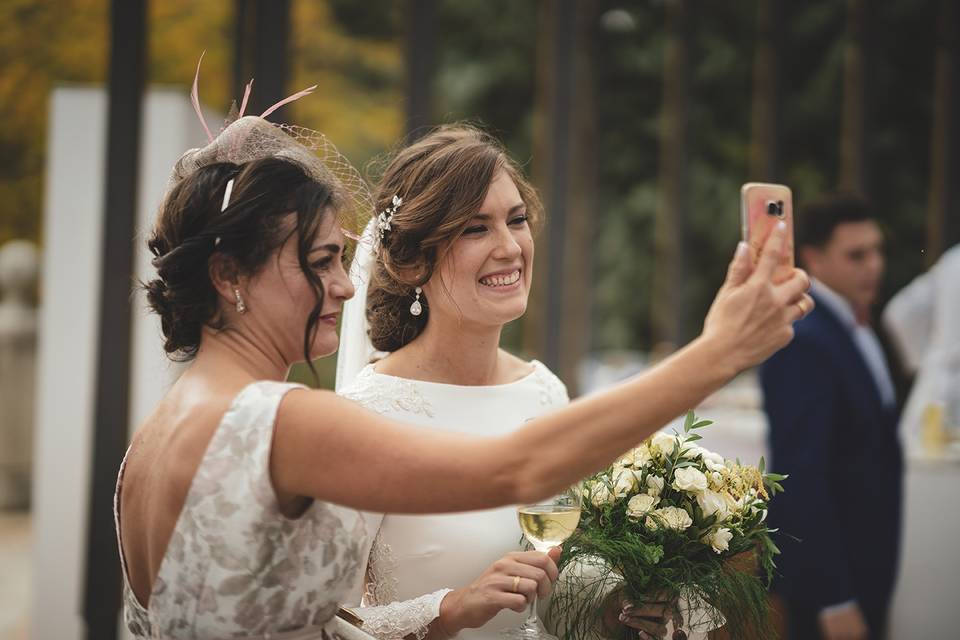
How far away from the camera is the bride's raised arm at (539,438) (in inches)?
56.9

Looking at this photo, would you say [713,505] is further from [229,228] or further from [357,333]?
[357,333]

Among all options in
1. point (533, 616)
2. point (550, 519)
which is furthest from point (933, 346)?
point (550, 519)

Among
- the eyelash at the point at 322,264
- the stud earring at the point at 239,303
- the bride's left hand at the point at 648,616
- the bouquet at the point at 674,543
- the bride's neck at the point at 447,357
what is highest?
the eyelash at the point at 322,264

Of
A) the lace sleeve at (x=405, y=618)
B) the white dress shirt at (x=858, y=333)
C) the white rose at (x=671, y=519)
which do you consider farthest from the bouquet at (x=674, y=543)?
the white dress shirt at (x=858, y=333)

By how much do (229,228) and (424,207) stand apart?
2.53 feet

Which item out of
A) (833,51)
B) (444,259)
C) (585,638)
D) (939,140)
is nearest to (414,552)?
(585,638)

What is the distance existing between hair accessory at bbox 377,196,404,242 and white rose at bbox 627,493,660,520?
0.96m

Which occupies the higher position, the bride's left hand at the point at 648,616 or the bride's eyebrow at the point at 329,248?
the bride's eyebrow at the point at 329,248

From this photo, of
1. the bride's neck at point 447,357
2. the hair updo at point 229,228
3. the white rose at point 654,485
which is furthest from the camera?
the bride's neck at point 447,357

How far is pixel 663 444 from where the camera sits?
80.6 inches

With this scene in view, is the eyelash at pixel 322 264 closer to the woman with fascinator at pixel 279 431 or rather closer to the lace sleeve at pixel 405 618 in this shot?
the woman with fascinator at pixel 279 431

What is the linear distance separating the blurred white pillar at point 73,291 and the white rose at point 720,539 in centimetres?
363

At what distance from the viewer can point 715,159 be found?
627 inches

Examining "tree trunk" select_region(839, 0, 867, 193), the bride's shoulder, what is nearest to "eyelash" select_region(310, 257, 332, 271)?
the bride's shoulder
